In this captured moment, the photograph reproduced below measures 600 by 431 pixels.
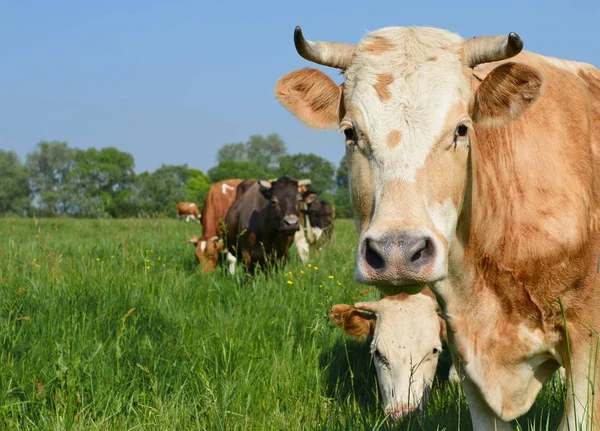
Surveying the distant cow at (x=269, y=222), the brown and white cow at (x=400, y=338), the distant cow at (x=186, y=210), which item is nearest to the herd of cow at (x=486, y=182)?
the brown and white cow at (x=400, y=338)

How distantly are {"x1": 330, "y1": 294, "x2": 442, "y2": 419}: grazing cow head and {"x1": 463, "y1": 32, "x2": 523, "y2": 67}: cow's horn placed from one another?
219 cm

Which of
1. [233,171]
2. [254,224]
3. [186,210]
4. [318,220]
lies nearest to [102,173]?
[233,171]

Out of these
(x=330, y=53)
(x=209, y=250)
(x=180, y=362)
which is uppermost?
(x=330, y=53)

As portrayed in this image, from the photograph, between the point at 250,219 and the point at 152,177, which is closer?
the point at 250,219

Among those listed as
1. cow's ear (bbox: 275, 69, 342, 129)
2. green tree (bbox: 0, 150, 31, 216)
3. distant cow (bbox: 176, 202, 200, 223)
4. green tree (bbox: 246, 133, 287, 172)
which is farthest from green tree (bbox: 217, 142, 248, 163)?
cow's ear (bbox: 275, 69, 342, 129)

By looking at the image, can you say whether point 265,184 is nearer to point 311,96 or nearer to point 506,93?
point 311,96

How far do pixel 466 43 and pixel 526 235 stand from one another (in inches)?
38.7

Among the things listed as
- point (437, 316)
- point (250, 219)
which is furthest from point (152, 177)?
point (437, 316)

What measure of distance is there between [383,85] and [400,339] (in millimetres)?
2331

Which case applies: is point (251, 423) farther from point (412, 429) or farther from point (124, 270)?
point (124, 270)

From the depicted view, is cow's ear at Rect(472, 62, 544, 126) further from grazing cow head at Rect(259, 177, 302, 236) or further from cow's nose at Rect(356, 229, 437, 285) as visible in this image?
grazing cow head at Rect(259, 177, 302, 236)

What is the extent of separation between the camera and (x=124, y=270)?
738cm

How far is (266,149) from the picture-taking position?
122 m

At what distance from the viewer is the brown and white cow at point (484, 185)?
2926 millimetres
